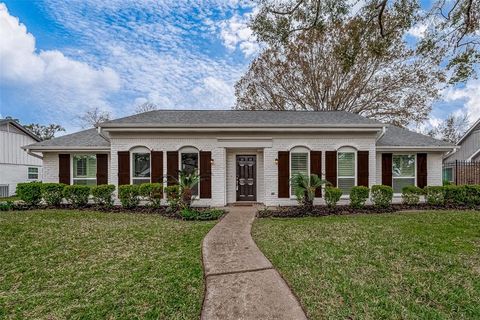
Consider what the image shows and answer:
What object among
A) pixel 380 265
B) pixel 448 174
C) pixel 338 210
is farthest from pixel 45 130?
pixel 448 174

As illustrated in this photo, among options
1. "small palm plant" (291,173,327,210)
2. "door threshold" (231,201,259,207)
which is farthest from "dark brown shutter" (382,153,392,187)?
"door threshold" (231,201,259,207)

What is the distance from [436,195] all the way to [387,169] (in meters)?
1.98

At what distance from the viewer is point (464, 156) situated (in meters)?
20.2

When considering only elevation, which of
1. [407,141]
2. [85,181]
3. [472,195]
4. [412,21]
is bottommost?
[472,195]

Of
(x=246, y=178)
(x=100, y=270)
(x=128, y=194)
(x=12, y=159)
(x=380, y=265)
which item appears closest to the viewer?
(x=100, y=270)

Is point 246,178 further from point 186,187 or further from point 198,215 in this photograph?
point 198,215

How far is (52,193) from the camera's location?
10.3m

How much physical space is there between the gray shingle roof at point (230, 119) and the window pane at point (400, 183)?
2914 millimetres

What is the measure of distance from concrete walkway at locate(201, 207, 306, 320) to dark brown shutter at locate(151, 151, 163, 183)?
5523mm

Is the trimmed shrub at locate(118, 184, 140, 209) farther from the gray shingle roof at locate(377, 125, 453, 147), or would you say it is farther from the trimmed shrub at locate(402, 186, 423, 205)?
the trimmed shrub at locate(402, 186, 423, 205)

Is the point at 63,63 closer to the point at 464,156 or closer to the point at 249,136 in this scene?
the point at 249,136

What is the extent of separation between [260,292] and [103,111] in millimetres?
34020

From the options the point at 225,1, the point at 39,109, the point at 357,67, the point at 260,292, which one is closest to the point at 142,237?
the point at 260,292

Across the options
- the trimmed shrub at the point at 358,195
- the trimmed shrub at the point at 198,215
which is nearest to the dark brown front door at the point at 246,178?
the trimmed shrub at the point at 198,215
